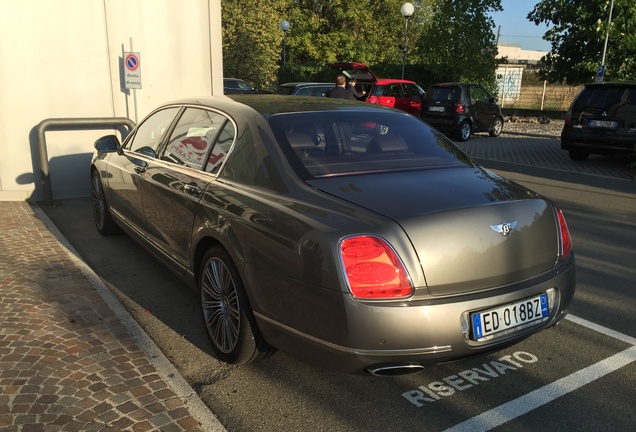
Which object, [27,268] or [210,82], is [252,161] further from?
[210,82]

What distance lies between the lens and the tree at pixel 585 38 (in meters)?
20.8

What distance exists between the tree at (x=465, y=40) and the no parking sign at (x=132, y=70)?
18.1 m

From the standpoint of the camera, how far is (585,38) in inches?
898

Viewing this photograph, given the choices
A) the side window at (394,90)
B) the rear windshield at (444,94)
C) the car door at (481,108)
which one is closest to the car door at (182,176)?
the rear windshield at (444,94)

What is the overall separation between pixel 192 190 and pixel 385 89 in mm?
14908

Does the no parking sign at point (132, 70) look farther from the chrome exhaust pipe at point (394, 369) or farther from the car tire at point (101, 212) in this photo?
the chrome exhaust pipe at point (394, 369)

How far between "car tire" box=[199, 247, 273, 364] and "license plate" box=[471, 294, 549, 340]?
1.23 metres

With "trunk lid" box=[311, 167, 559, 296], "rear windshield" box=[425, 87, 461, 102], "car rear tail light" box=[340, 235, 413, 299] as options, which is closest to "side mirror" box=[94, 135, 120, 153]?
"trunk lid" box=[311, 167, 559, 296]

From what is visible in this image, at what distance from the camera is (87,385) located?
3111mm

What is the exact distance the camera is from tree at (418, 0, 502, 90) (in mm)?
22970

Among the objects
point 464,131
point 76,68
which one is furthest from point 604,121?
point 76,68

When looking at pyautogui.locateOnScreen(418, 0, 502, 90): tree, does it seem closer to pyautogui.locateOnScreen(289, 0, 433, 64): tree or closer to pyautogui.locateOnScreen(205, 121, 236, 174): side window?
pyautogui.locateOnScreen(289, 0, 433, 64): tree

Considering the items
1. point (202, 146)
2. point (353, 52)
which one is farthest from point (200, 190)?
point (353, 52)

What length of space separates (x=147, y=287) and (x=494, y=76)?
22.7m
